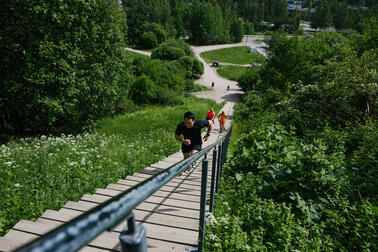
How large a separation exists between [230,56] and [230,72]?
62.7 ft

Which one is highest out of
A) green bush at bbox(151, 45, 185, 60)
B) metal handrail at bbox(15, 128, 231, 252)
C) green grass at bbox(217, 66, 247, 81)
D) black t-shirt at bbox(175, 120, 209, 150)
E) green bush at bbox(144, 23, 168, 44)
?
green bush at bbox(144, 23, 168, 44)

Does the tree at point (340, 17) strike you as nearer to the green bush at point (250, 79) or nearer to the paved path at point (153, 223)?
the green bush at point (250, 79)

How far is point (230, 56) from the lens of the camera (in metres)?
75.8

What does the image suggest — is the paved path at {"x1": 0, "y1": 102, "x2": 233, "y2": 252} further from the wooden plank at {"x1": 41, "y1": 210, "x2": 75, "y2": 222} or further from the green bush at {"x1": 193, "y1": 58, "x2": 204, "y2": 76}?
the green bush at {"x1": 193, "y1": 58, "x2": 204, "y2": 76}

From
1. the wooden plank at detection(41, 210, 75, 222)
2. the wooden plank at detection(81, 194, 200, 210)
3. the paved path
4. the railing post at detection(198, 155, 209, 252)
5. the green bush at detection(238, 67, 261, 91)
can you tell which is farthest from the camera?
the green bush at detection(238, 67, 261, 91)

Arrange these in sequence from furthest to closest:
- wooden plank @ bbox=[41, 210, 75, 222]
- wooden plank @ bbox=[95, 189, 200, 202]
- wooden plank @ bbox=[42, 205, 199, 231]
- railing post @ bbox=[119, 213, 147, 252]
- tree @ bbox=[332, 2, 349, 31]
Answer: tree @ bbox=[332, 2, 349, 31] → wooden plank @ bbox=[95, 189, 200, 202] → wooden plank @ bbox=[41, 210, 75, 222] → wooden plank @ bbox=[42, 205, 199, 231] → railing post @ bbox=[119, 213, 147, 252]

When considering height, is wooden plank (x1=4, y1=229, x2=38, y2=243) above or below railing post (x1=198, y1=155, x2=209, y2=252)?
below

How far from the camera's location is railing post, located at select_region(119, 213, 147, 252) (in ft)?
2.51

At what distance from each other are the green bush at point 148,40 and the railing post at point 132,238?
235ft

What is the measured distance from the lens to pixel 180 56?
50.1m

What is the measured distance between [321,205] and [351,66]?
33.8ft

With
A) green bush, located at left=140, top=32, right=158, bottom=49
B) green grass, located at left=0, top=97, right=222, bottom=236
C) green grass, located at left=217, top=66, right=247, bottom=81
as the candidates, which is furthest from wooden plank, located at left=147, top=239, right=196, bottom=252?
green bush, located at left=140, top=32, right=158, bottom=49

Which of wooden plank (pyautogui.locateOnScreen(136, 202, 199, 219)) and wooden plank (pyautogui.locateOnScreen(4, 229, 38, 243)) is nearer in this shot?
wooden plank (pyautogui.locateOnScreen(4, 229, 38, 243))

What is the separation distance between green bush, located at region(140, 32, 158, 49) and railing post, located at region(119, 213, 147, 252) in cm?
7173
